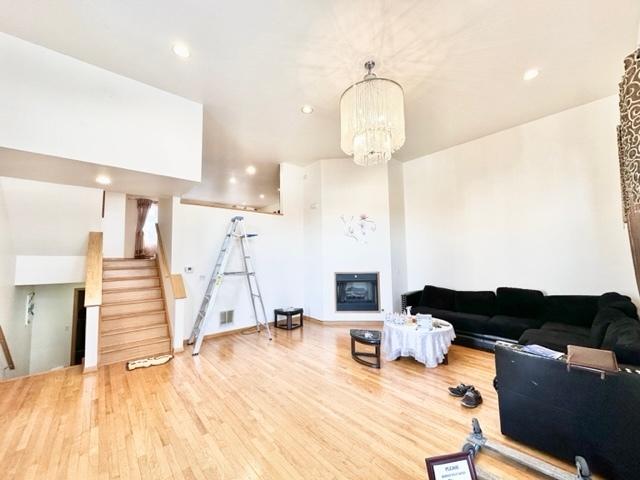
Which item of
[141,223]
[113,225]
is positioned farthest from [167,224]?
[141,223]

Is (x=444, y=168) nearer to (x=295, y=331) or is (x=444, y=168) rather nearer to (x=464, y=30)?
(x=464, y=30)

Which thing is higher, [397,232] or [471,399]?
[397,232]

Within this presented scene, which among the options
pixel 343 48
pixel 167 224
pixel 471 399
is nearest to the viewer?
pixel 471 399

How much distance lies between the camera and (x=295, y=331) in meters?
5.20

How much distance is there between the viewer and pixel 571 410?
176 centimetres

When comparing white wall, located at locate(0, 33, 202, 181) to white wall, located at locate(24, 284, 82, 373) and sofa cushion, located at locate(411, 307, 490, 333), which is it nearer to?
white wall, located at locate(24, 284, 82, 373)

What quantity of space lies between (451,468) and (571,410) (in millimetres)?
1022

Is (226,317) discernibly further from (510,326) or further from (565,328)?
(565,328)

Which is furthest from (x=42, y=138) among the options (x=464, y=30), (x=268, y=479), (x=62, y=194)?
(x=464, y=30)

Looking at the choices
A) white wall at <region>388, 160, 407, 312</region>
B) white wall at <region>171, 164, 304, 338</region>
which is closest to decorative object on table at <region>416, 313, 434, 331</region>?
white wall at <region>388, 160, 407, 312</region>

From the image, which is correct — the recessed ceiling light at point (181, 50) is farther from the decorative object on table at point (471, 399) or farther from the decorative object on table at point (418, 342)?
the decorative object on table at point (471, 399)

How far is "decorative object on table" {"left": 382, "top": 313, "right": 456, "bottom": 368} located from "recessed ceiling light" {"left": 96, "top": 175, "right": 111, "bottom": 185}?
14.6ft

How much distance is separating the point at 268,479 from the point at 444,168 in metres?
5.66

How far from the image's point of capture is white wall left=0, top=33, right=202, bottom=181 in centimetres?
265
